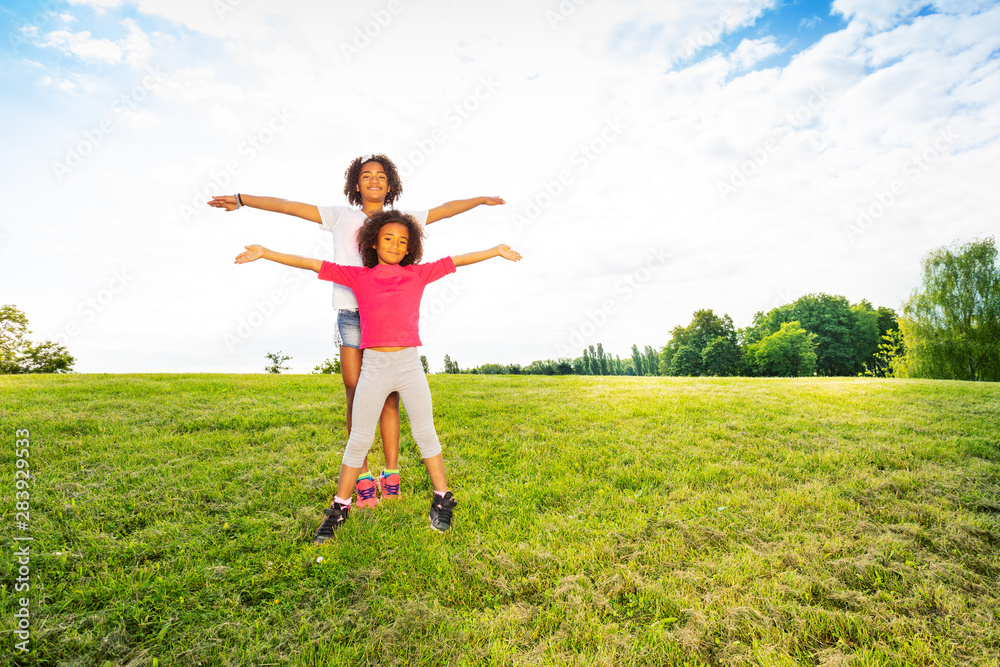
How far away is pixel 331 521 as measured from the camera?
12.3 ft

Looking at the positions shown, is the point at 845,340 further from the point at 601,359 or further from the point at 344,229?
the point at 344,229

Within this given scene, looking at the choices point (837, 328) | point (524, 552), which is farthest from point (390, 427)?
point (837, 328)

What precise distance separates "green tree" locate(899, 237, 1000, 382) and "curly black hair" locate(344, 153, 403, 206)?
48.4m

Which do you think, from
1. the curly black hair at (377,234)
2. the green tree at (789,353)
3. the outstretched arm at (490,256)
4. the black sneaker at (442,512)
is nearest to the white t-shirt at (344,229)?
the curly black hair at (377,234)

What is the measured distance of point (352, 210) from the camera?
4375 mm

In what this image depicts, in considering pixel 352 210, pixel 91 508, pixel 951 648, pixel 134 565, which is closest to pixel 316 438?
pixel 91 508

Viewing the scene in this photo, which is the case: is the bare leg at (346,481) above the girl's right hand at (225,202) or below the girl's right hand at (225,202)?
below

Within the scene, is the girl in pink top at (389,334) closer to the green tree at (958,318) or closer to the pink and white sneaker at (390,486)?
the pink and white sneaker at (390,486)

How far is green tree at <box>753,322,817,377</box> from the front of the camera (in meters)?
→ 43.2

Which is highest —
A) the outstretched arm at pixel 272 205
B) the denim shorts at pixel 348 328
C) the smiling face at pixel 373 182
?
the smiling face at pixel 373 182

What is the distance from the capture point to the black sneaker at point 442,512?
3.79 metres

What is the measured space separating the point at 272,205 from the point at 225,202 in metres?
0.40

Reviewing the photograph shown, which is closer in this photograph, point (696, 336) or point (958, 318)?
point (958, 318)

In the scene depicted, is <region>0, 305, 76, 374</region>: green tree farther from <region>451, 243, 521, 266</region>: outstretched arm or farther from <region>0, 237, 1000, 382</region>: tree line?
<region>451, 243, 521, 266</region>: outstretched arm
